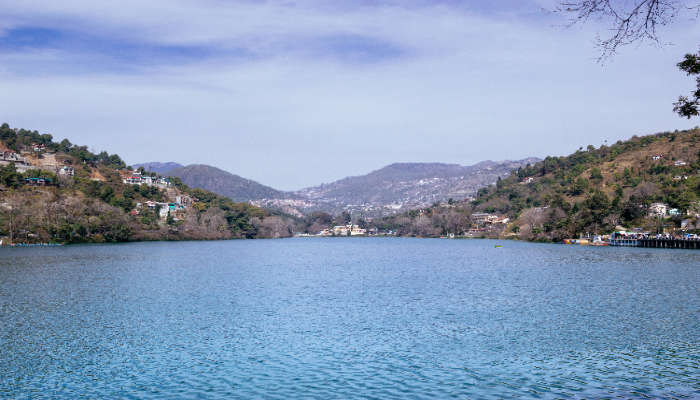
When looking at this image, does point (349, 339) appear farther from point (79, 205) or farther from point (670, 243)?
point (79, 205)

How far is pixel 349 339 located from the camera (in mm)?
24891

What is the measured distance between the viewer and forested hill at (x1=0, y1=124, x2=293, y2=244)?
116m

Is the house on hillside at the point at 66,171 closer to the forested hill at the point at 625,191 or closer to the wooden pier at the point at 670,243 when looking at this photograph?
the forested hill at the point at 625,191

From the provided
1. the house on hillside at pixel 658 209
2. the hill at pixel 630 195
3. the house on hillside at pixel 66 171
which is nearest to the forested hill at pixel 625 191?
the hill at pixel 630 195

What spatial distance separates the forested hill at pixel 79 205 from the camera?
11550 cm

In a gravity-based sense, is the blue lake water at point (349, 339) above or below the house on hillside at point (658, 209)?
below

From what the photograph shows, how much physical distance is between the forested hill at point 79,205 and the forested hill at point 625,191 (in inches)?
3748

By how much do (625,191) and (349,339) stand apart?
137242 mm

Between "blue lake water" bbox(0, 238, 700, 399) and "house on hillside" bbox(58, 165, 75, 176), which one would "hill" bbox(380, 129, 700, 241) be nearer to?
"blue lake water" bbox(0, 238, 700, 399)

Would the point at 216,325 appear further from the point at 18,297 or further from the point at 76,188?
the point at 76,188

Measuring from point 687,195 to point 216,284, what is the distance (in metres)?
102

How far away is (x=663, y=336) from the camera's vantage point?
81.3 ft

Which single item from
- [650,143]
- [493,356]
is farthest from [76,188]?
[650,143]

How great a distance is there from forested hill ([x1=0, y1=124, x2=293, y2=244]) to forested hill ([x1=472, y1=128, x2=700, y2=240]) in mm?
95209
